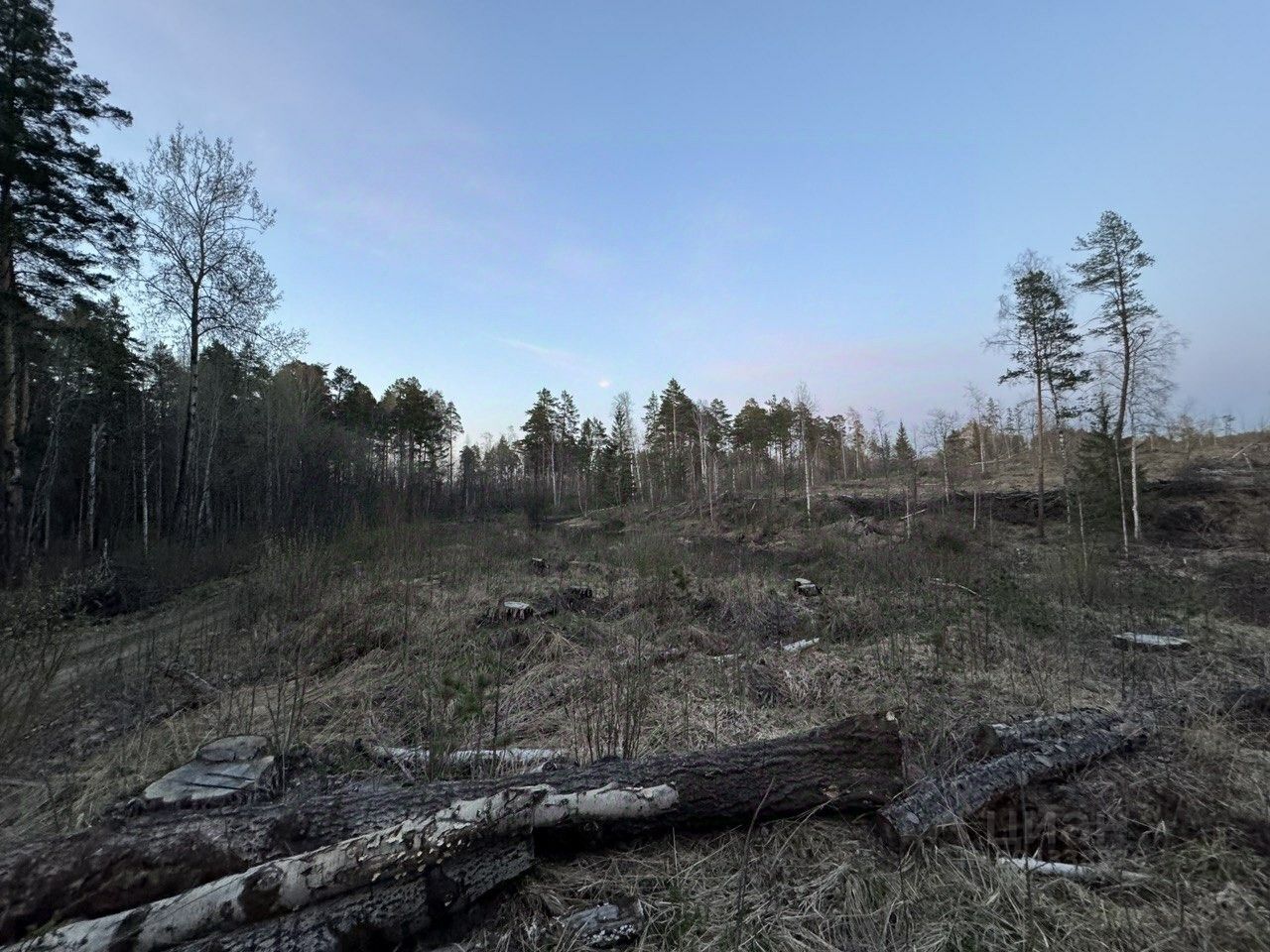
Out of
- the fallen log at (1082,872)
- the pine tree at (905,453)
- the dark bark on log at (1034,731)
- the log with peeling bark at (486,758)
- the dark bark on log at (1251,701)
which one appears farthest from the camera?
the pine tree at (905,453)

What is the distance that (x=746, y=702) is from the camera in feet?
14.0

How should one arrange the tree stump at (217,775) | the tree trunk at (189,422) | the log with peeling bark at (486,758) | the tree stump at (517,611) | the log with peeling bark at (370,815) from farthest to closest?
the tree trunk at (189,422), the tree stump at (517,611), the log with peeling bark at (486,758), the tree stump at (217,775), the log with peeling bark at (370,815)

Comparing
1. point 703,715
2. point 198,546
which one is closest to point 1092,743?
point 703,715

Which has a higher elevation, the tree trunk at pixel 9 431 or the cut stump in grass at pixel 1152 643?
the tree trunk at pixel 9 431

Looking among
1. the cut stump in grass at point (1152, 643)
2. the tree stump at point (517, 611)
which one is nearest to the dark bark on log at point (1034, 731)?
the cut stump in grass at point (1152, 643)

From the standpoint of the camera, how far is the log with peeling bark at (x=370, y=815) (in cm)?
160

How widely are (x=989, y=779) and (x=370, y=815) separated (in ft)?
9.27

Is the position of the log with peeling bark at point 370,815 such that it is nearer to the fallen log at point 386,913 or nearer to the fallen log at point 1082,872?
the fallen log at point 386,913

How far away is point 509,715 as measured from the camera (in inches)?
161

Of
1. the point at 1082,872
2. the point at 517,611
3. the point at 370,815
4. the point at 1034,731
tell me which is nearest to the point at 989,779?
the point at 1082,872

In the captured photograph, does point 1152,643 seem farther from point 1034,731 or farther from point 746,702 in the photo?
point 746,702

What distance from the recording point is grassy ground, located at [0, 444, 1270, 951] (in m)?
1.85

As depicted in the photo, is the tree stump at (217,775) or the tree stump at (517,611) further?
the tree stump at (517,611)

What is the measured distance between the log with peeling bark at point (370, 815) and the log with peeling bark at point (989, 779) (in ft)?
0.56
